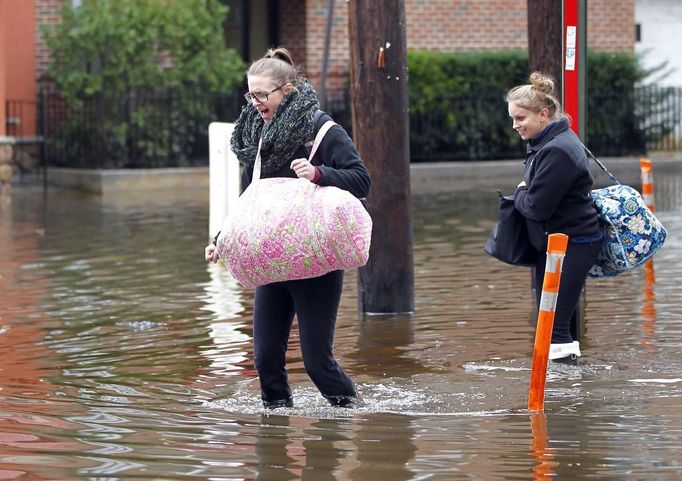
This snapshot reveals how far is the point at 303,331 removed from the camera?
6785 mm

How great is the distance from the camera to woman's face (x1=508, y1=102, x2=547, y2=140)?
7.66 m

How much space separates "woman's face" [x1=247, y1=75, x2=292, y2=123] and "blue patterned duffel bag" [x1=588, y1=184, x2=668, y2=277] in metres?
2.09

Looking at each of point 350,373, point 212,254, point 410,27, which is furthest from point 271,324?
point 410,27

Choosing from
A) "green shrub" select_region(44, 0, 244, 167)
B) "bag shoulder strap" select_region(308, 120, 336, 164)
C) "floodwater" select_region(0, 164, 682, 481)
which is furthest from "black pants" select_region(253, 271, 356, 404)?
"green shrub" select_region(44, 0, 244, 167)

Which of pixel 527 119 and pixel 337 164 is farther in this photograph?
pixel 527 119

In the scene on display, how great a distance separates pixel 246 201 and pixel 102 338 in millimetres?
3252

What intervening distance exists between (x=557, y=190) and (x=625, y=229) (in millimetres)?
523

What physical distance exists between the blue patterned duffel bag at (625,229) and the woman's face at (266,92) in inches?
82.2

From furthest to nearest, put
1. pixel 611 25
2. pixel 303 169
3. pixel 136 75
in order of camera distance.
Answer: pixel 611 25
pixel 136 75
pixel 303 169

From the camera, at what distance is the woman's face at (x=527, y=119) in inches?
302

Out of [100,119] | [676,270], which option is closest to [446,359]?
[676,270]

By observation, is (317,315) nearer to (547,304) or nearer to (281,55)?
(547,304)

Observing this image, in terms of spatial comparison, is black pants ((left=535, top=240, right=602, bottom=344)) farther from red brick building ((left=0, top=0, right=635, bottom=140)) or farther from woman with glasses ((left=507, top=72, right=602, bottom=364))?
red brick building ((left=0, top=0, right=635, bottom=140))

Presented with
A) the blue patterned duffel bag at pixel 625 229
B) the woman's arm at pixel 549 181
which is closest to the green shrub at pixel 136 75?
the blue patterned duffel bag at pixel 625 229
